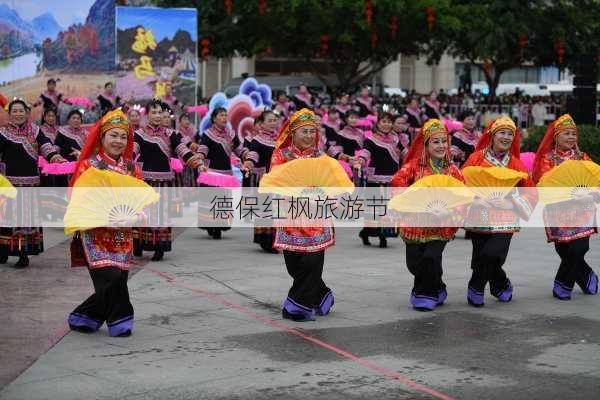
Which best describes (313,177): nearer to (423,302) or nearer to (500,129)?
(423,302)

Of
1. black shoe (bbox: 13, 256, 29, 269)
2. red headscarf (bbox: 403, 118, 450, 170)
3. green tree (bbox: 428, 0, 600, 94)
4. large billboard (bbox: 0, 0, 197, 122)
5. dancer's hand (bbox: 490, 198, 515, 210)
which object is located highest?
green tree (bbox: 428, 0, 600, 94)

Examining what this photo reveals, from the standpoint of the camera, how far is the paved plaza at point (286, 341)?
6336 millimetres

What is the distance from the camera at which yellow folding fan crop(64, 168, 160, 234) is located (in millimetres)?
7527

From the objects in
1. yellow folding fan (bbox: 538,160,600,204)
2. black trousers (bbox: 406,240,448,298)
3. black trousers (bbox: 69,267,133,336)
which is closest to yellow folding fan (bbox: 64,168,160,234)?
black trousers (bbox: 69,267,133,336)

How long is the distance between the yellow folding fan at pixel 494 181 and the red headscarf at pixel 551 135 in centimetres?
60

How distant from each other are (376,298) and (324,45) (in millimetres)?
24330

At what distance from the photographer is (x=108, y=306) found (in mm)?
7770

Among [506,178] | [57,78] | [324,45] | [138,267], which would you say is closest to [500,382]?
[506,178]

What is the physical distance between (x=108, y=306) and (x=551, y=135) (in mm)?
4146

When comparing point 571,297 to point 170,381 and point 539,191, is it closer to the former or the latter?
point 539,191

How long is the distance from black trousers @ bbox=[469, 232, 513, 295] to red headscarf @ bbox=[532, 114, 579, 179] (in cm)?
87

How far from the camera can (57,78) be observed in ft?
61.3

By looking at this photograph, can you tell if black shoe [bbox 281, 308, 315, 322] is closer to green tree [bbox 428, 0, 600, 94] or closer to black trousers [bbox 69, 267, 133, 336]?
black trousers [bbox 69, 267, 133, 336]

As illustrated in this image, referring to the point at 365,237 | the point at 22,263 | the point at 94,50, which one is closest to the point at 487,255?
the point at 365,237
